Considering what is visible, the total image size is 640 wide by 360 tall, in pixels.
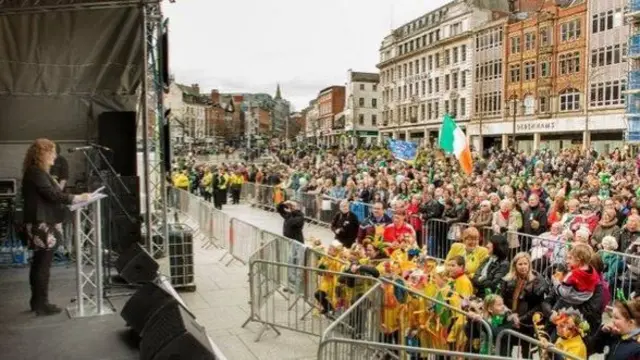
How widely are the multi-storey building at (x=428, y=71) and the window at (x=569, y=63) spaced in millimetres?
13821

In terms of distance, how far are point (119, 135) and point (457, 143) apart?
30.0 ft

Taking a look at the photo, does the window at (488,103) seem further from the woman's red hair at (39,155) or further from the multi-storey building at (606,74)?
the woman's red hair at (39,155)

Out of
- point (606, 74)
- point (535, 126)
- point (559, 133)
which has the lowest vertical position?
point (559, 133)

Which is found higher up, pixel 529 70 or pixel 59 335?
pixel 529 70

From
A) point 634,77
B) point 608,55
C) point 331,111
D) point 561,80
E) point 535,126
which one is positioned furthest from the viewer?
point 331,111

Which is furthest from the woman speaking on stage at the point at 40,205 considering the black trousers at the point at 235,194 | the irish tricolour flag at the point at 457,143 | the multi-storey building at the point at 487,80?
the multi-storey building at the point at 487,80

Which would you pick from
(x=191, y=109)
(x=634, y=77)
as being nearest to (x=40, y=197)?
(x=634, y=77)

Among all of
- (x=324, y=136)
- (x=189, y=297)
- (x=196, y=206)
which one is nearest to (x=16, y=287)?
(x=189, y=297)

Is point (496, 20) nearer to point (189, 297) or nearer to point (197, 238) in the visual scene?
point (197, 238)

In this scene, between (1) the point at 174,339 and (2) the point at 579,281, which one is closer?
(1) the point at 174,339

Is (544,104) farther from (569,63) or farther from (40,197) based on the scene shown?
(40,197)

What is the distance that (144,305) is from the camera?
5.85 metres

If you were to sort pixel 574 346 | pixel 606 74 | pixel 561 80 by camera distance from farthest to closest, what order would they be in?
pixel 561 80, pixel 606 74, pixel 574 346

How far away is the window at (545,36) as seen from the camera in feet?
171
